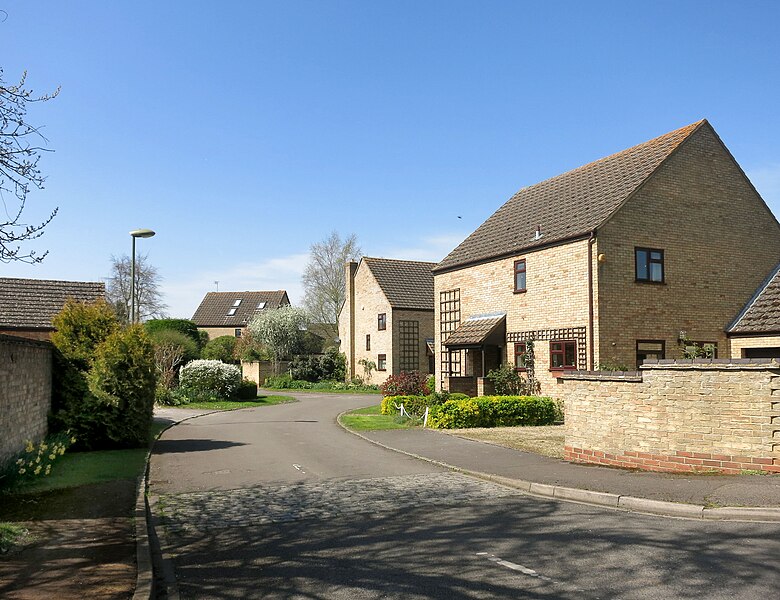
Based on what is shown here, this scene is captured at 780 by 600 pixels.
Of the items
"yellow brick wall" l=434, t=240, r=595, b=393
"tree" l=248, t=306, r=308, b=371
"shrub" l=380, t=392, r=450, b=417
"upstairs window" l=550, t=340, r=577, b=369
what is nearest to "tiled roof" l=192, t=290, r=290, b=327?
"tree" l=248, t=306, r=308, b=371

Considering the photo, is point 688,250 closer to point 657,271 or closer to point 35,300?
Answer: point 657,271

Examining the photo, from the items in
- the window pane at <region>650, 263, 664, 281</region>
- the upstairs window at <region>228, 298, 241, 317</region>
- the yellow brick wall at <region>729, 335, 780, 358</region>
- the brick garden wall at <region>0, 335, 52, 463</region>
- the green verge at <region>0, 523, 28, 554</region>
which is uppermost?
the upstairs window at <region>228, 298, 241, 317</region>

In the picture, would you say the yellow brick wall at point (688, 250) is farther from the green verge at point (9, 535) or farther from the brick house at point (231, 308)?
the brick house at point (231, 308)

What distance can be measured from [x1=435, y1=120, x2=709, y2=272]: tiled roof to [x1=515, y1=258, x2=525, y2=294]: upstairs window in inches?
19.1

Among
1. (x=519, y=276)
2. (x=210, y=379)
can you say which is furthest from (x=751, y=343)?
(x=210, y=379)

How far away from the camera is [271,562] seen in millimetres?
7223

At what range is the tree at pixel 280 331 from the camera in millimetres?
51000

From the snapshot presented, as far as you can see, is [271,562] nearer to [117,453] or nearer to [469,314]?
[117,453]

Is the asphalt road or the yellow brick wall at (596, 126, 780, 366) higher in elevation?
the yellow brick wall at (596, 126, 780, 366)

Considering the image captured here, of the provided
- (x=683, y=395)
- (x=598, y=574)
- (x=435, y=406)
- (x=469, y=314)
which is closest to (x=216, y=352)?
(x=469, y=314)

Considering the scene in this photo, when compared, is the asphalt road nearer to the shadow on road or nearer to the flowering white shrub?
the shadow on road

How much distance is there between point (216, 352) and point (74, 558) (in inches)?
1826

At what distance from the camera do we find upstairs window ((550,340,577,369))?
2231 cm

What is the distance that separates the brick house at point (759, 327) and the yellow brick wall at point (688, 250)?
0.61m
